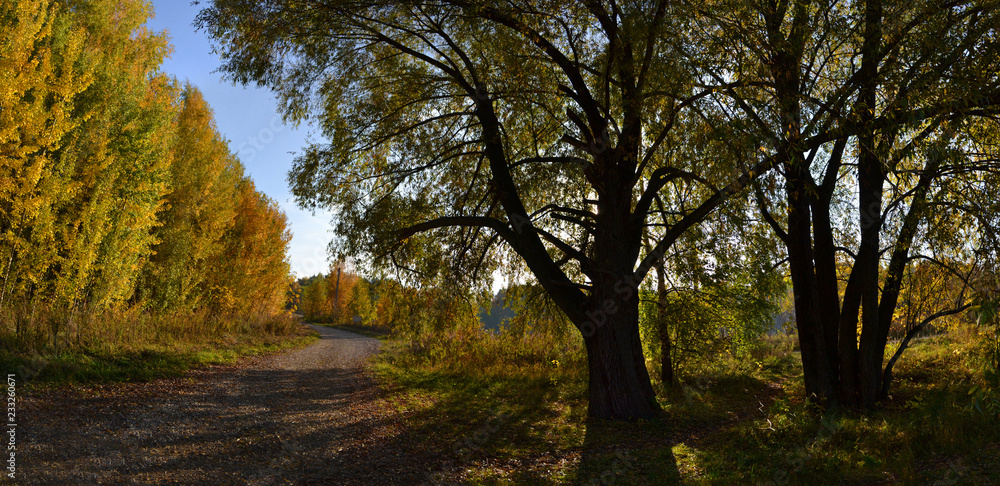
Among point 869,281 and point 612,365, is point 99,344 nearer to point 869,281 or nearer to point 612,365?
point 612,365

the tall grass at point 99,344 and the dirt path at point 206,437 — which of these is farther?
the tall grass at point 99,344

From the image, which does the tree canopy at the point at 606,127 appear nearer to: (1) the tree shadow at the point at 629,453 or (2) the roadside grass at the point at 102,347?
(1) the tree shadow at the point at 629,453

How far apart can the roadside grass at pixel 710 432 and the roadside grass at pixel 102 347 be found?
491 centimetres

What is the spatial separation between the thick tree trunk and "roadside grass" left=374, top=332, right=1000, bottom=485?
1.12 feet

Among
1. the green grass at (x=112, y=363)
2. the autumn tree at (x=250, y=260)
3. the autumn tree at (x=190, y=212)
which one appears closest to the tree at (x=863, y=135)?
the green grass at (x=112, y=363)

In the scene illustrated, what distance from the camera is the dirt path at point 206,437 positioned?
5.05 metres

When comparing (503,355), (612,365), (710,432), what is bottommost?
(710,432)

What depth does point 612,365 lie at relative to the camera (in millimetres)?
8969

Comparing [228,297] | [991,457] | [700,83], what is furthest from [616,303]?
[228,297]

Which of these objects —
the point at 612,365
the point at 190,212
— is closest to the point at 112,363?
the point at 190,212

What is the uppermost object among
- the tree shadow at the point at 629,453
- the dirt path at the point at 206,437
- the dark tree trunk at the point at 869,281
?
the dark tree trunk at the point at 869,281

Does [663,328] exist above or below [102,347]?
above

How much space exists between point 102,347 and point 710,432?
11.8 metres

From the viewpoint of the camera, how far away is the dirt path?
5.05 meters
